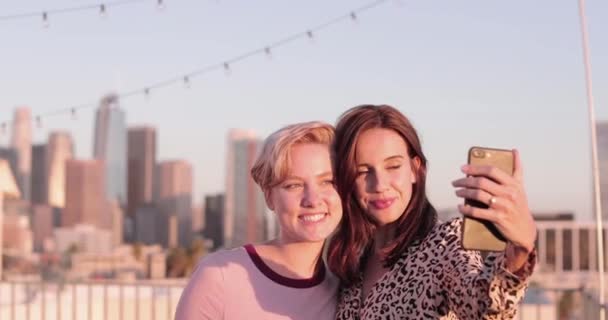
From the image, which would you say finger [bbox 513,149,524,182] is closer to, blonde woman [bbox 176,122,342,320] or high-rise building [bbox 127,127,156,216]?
blonde woman [bbox 176,122,342,320]

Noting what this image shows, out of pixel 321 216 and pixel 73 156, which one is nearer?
pixel 321 216

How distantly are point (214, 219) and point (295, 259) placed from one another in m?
136

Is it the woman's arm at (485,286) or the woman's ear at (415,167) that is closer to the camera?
the woman's arm at (485,286)

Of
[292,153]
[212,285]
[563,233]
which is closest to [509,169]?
[292,153]

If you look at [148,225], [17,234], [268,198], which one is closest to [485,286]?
[268,198]

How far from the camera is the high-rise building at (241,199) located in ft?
462

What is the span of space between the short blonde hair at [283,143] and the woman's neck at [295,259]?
0.18 meters

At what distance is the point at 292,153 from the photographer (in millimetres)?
2639

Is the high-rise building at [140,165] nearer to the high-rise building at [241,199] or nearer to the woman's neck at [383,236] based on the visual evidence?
the high-rise building at [241,199]

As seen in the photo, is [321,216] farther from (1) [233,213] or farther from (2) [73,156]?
(2) [73,156]

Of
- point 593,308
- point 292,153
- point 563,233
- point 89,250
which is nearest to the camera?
point 292,153

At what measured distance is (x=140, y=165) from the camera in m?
162

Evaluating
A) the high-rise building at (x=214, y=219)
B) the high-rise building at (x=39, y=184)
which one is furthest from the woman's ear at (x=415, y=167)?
the high-rise building at (x=39, y=184)

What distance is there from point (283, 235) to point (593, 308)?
4.21 m
